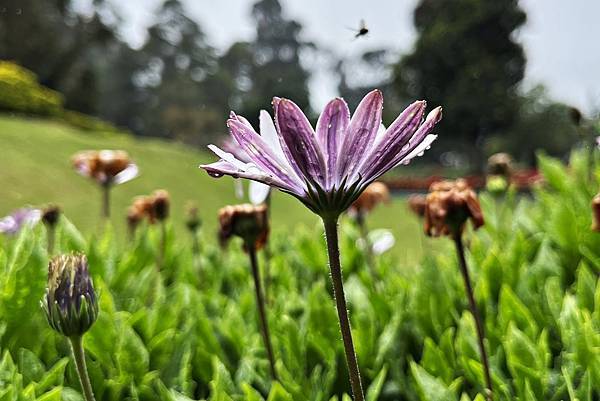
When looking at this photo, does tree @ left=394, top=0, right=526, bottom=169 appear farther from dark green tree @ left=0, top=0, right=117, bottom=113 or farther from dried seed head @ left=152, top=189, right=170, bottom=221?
dried seed head @ left=152, top=189, right=170, bottom=221

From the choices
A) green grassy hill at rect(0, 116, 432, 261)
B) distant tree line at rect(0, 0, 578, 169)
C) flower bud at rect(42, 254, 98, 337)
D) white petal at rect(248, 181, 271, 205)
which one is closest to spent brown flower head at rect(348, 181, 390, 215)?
white petal at rect(248, 181, 271, 205)

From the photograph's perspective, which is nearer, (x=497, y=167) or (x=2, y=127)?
(x=497, y=167)

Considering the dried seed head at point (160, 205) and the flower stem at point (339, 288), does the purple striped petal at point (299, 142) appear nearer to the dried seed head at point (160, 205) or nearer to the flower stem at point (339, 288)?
the flower stem at point (339, 288)

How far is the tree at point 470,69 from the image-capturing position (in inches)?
936

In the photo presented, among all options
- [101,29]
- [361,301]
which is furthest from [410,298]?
[101,29]

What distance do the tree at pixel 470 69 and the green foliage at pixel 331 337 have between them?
2284cm

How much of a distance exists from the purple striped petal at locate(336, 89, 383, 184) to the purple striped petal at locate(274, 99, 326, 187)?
2cm

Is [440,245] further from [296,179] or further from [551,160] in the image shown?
[296,179]

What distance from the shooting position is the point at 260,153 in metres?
0.64

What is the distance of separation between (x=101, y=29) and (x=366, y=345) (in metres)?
28.1

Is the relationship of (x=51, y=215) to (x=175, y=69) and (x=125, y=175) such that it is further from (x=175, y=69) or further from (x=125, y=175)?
(x=175, y=69)

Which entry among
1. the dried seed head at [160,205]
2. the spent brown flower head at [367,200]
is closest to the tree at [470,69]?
the spent brown flower head at [367,200]

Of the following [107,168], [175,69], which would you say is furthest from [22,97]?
[175,69]

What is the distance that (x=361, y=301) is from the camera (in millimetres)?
1409
